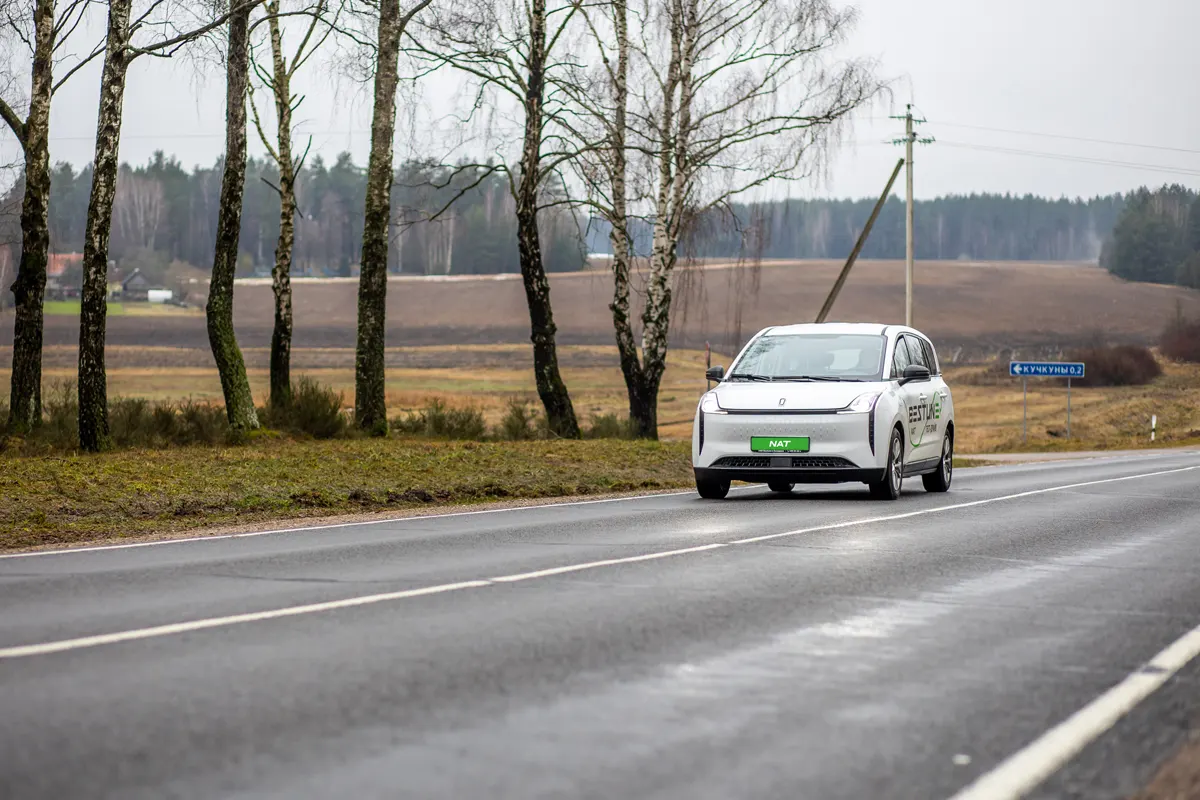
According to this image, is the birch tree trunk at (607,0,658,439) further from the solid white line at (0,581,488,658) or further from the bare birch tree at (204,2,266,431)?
the solid white line at (0,581,488,658)

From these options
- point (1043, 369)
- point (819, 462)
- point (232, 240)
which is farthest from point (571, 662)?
point (1043, 369)

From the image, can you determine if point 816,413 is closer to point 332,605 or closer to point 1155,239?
point 332,605

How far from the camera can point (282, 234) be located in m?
29.7

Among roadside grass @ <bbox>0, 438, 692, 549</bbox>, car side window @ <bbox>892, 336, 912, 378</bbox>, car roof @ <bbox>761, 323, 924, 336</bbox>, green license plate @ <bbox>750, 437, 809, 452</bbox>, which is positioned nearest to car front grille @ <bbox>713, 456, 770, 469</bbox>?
green license plate @ <bbox>750, 437, 809, 452</bbox>

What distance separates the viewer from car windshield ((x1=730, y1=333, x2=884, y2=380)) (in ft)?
57.3

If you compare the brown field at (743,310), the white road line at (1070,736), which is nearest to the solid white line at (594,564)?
the white road line at (1070,736)

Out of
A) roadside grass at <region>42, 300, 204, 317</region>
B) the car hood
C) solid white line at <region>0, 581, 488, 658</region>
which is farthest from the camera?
roadside grass at <region>42, 300, 204, 317</region>

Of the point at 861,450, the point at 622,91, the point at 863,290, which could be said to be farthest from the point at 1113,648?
the point at 863,290

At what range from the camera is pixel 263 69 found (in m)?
30.5

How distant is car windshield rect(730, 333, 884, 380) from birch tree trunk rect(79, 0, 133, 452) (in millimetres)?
8756

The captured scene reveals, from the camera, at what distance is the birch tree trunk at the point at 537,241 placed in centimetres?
2877

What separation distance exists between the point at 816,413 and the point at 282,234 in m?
15.9

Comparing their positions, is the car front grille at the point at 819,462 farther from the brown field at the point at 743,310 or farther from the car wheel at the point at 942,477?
the brown field at the point at 743,310

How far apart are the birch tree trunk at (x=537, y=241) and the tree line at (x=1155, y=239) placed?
11758 centimetres
